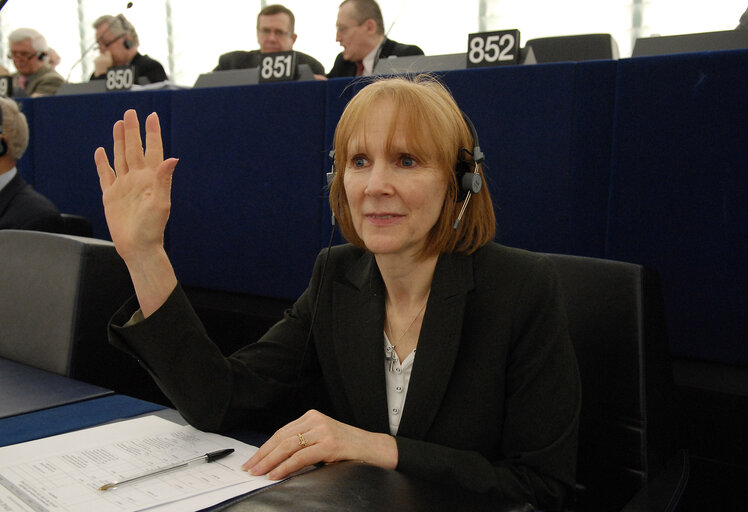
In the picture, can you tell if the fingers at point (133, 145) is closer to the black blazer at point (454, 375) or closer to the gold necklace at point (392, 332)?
the black blazer at point (454, 375)

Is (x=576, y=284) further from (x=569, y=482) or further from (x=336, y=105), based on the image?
(x=336, y=105)

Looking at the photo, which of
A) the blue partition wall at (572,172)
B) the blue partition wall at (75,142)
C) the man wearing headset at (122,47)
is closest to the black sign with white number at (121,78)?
the blue partition wall at (75,142)

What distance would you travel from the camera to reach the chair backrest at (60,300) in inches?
54.1

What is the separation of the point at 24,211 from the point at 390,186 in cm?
156

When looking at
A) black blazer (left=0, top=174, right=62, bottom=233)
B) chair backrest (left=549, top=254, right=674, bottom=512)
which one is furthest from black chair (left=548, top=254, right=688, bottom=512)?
black blazer (left=0, top=174, right=62, bottom=233)

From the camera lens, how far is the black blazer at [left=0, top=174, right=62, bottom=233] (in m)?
2.03

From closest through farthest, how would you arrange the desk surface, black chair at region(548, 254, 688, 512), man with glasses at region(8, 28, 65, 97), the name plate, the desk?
the desk, black chair at region(548, 254, 688, 512), the desk surface, the name plate, man with glasses at region(8, 28, 65, 97)

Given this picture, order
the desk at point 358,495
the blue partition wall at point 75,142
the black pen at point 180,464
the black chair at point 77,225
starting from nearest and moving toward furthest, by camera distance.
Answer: the desk at point 358,495 < the black pen at point 180,464 < the black chair at point 77,225 < the blue partition wall at point 75,142

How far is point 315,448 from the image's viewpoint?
781 mm

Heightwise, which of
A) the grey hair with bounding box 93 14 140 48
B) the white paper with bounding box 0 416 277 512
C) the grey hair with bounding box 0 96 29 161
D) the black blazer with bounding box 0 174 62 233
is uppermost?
the grey hair with bounding box 93 14 140 48

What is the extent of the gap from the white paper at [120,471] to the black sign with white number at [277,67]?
1538mm

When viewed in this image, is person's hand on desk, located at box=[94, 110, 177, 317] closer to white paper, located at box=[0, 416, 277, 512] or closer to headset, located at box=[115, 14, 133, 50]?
white paper, located at box=[0, 416, 277, 512]

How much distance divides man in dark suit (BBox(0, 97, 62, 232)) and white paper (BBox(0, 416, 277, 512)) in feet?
4.53

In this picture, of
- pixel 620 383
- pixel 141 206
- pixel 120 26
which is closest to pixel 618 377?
pixel 620 383
